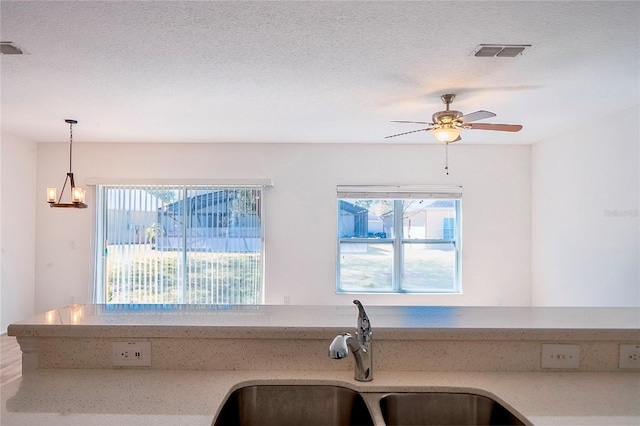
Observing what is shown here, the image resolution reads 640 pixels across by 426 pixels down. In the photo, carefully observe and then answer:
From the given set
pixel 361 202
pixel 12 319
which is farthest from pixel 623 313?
pixel 12 319

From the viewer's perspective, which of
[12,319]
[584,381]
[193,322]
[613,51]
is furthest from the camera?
[12,319]

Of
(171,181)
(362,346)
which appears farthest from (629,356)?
(171,181)

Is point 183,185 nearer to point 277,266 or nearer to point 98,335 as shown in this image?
point 277,266

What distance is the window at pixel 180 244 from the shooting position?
17.4 feet

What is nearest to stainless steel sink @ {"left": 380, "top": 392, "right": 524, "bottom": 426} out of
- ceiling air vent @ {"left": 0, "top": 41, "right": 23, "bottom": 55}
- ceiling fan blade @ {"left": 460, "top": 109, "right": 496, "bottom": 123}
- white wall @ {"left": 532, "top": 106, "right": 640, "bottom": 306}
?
ceiling fan blade @ {"left": 460, "top": 109, "right": 496, "bottom": 123}

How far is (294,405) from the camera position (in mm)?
1293

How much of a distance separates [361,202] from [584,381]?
4.27m

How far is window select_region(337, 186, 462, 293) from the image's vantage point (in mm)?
5461

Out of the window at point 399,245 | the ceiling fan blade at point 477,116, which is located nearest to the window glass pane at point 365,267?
the window at point 399,245

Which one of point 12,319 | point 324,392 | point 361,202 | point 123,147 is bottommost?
point 12,319

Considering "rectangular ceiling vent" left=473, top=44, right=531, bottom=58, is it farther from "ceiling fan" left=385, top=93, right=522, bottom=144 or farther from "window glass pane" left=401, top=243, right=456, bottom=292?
"window glass pane" left=401, top=243, right=456, bottom=292

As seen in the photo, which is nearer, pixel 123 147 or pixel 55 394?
pixel 55 394

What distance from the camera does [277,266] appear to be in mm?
5352

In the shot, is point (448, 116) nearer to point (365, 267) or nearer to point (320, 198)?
point (320, 198)
